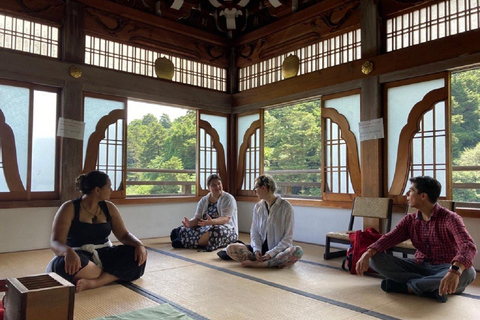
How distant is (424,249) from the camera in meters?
2.83

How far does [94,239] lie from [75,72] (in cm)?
265

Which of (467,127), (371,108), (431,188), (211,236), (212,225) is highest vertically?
(467,127)

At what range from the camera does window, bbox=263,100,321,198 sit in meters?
10.7

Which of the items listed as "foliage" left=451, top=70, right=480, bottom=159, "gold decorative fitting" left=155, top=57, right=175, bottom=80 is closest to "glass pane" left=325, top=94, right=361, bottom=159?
"gold decorative fitting" left=155, top=57, right=175, bottom=80

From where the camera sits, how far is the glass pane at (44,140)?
4531 millimetres

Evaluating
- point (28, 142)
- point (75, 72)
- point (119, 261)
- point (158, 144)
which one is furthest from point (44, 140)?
point (158, 144)

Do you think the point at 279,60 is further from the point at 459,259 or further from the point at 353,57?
the point at 459,259

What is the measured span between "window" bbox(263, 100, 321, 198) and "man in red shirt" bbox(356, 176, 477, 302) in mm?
7584

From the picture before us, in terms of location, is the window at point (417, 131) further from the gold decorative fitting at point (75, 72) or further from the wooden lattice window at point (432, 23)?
the gold decorative fitting at point (75, 72)

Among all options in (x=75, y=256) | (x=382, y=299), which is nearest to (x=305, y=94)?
(x=382, y=299)

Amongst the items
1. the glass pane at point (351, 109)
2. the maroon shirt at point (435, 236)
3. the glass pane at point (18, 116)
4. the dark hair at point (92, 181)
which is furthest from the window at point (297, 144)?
the dark hair at point (92, 181)

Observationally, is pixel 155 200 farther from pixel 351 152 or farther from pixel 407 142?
pixel 407 142

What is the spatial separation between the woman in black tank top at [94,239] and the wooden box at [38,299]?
914mm

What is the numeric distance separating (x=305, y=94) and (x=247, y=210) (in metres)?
2.10
